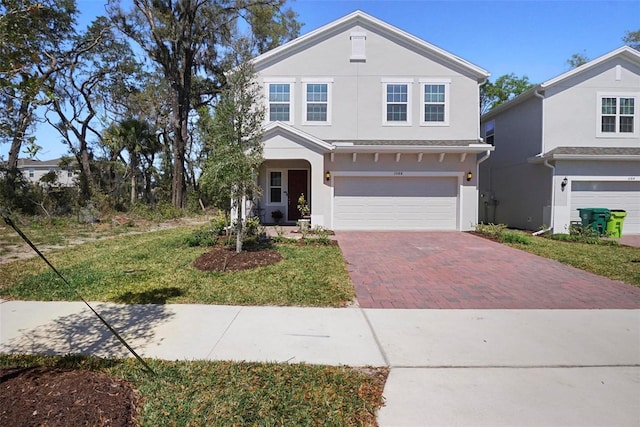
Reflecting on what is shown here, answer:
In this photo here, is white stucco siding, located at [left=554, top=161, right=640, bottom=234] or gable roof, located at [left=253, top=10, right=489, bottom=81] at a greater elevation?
gable roof, located at [left=253, top=10, right=489, bottom=81]

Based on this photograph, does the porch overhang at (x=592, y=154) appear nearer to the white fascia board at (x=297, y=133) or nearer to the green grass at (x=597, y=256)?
the green grass at (x=597, y=256)

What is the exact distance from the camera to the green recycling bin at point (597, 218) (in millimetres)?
13078

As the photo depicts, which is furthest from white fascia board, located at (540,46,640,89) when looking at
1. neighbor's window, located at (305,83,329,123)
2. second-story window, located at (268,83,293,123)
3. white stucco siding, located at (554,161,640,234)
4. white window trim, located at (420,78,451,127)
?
second-story window, located at (268,83,293,123)

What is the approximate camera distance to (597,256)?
925 cm

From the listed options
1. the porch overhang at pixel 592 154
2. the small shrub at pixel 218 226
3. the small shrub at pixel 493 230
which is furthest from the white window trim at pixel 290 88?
the porch overhang at pixel 592 154

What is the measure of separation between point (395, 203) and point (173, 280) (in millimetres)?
9731

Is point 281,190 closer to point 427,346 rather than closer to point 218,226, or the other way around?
point 218,226

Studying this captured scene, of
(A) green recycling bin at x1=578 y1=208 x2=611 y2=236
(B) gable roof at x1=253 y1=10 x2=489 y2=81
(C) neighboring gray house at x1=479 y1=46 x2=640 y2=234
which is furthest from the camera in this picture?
(B) gable roof at x1=253 y1=10 x2=489 y2=81

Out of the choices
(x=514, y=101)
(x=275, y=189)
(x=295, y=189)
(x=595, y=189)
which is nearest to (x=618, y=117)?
(x=595, y=189)

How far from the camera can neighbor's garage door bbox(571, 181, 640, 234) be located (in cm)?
1412

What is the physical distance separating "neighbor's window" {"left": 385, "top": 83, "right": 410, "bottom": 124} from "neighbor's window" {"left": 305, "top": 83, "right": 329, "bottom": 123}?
2408 millimetres

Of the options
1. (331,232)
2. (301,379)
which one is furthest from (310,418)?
(331,232)

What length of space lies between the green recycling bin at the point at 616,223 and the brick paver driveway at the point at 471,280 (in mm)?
A: 5757

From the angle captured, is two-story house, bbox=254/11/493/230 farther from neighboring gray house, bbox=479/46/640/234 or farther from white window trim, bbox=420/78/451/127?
neighboring gray house, bbox=479/46/640/234
